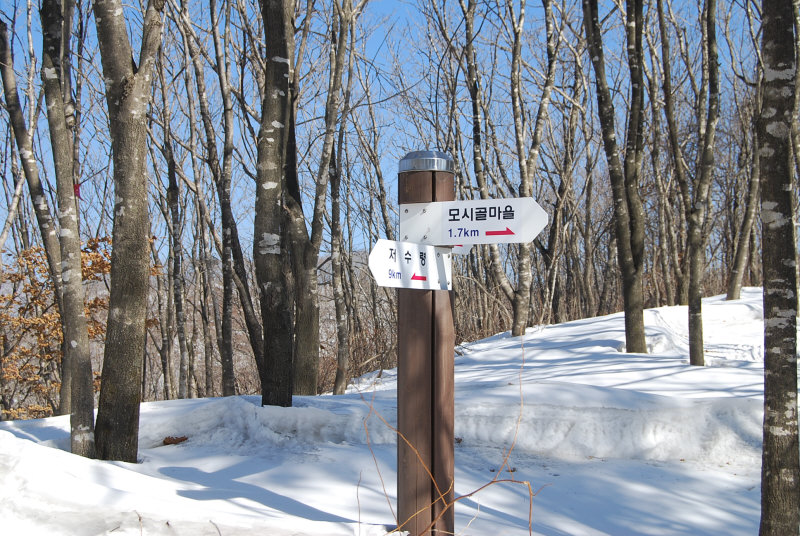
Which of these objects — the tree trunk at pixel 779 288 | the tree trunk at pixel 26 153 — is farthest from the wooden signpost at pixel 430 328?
the tree trunk at pixel 26 153

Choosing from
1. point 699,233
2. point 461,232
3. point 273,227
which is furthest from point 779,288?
point 699,233

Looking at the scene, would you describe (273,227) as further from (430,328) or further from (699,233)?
(699,233)

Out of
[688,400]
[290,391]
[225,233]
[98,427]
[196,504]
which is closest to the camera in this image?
[196,504]

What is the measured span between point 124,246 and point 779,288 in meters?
3.68

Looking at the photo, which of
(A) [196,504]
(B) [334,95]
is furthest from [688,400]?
(B) [334,95]

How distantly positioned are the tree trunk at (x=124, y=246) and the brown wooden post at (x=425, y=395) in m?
2.31

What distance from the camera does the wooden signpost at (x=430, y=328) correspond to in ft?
7.61

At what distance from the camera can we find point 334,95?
7539 mm

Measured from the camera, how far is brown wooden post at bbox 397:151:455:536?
235cm

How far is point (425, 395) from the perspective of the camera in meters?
2.38

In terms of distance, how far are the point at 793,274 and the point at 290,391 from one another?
362 centimetres

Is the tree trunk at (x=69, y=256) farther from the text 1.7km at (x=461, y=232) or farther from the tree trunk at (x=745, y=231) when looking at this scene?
the tree trunk at (x=745, y=231)

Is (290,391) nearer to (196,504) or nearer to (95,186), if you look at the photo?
(196,504)

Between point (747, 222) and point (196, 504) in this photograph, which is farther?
point (747, 222)
